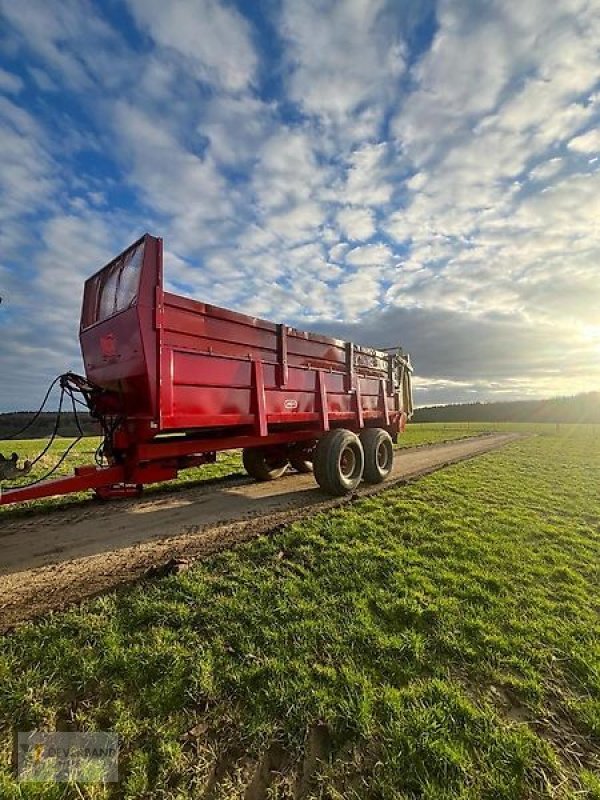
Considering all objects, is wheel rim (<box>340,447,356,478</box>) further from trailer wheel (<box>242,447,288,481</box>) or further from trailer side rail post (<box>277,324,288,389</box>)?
trailer side rail post (<box>277,324,288,389</box>)

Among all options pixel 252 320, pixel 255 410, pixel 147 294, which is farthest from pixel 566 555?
pixel 147 294

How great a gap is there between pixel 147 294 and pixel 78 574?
10.6 ft

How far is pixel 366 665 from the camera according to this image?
315 centimetres

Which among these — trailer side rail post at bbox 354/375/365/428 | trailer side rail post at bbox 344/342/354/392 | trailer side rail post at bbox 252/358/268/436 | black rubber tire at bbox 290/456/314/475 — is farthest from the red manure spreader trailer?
black rubber tire at bbox 290/456/314/475

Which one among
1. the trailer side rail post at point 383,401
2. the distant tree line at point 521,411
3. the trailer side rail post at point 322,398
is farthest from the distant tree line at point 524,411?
the trailer side rail post at point 322,398

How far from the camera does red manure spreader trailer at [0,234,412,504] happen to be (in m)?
5.04

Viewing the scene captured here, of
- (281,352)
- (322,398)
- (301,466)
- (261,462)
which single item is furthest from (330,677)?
(301,466)

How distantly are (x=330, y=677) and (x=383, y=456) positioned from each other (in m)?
7.29

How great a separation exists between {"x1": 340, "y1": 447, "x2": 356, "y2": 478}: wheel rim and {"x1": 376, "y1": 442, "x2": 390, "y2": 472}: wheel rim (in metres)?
1.25

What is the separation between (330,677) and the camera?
2967mm

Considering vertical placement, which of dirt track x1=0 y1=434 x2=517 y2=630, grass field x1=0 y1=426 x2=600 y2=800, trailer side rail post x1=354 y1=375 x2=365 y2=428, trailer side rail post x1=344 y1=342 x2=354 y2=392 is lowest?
grass field x1=0 y1=426 x2=600 y2=800

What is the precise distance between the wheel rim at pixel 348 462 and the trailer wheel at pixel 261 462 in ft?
5.61

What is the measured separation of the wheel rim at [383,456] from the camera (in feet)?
32.0

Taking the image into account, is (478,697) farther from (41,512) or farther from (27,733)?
(41,512)
